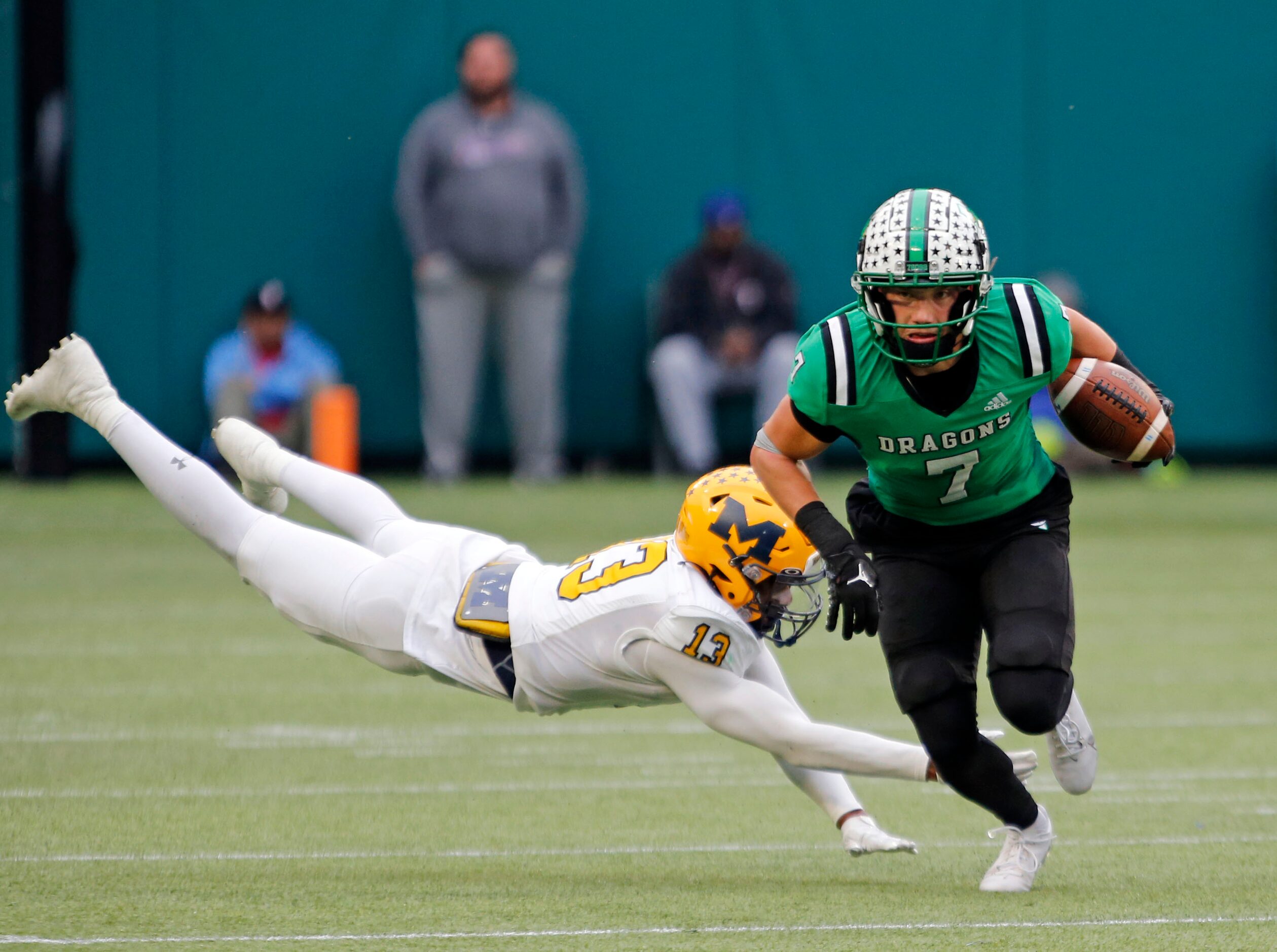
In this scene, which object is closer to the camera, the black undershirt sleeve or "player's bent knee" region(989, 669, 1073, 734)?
"player's bent knee" region(989, 669, 1073, 734)

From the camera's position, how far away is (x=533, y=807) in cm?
507

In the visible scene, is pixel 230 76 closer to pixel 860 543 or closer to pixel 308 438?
pixel 308 438

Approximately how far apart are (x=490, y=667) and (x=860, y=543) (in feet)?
2.92

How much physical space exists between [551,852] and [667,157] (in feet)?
31.8

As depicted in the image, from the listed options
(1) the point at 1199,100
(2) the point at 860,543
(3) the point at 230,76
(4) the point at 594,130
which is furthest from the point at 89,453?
(2) the point at 860,543

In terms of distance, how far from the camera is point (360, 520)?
512 centimetres

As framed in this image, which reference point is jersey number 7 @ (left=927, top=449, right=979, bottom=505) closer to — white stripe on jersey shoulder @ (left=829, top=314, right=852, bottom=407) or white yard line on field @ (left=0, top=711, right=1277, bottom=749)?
white stripe on jersey shoulder @ (left=829, top=314, right=852, bottom=407)

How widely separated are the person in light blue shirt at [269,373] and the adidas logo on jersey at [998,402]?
8798mm

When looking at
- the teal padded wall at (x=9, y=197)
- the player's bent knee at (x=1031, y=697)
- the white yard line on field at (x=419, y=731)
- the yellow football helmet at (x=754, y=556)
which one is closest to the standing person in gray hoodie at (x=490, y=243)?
the teal padded wall at (x=9, y=197)

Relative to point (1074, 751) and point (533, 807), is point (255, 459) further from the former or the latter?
point (1074, 751)

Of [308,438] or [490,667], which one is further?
[308,438]

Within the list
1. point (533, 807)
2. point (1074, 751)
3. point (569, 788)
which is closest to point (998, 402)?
point (1074, 751)

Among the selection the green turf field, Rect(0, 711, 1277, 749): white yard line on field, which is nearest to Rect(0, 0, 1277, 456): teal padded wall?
the green turf field

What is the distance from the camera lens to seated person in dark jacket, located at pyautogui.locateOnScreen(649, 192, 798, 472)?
502 inches
